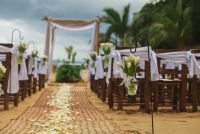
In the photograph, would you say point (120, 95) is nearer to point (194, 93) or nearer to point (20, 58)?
point (194, 93)

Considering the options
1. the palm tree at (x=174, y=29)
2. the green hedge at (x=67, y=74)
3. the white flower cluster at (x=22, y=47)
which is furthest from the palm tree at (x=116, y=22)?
the white flower cluster at (x=22, y=47)

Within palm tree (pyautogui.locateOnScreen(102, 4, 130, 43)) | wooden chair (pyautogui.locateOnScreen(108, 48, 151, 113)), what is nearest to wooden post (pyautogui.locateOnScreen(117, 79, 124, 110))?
wooden chair (pyautogui.locateOnScreen(108, 48, 151, 113))

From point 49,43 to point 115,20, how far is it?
18724mm

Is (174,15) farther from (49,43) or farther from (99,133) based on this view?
(99,133)

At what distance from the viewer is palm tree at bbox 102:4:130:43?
127ft

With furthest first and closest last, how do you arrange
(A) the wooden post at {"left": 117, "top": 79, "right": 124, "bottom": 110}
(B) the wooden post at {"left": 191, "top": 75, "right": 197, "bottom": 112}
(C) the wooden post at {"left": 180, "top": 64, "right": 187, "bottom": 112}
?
1. (B) the wooden post at {"left": 191, "top": 75, "right": 197, "bottom": 112}
2. (C) the wooden post at {"left": 180, "top": 64, "right": 187, "bottom": 112}
3. (A) the wooden post at {"left": 117, "top": 79, "right": 124, "bottom": 110}

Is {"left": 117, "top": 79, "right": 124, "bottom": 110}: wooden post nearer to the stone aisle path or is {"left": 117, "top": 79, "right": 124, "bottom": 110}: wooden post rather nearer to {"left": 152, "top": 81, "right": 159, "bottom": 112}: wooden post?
{"left": 152, "top": 81, "right": 159, "bottom": 112}: wooden post

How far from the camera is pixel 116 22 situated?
127 feet

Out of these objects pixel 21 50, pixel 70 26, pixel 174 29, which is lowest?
pixel 21 50

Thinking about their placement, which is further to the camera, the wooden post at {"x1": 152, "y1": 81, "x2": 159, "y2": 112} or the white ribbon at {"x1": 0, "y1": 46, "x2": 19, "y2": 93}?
the white ribbon at {"x1": 0, "y1": 46, "x2": 19, "y2": 93}

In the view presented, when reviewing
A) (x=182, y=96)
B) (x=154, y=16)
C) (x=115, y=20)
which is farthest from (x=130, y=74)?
(x=115, y=20)

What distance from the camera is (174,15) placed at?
86.7 feet

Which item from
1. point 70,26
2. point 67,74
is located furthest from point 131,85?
point 67,74

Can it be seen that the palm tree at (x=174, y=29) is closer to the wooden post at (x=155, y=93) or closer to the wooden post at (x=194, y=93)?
the wooden post at (x=194, y=93)
